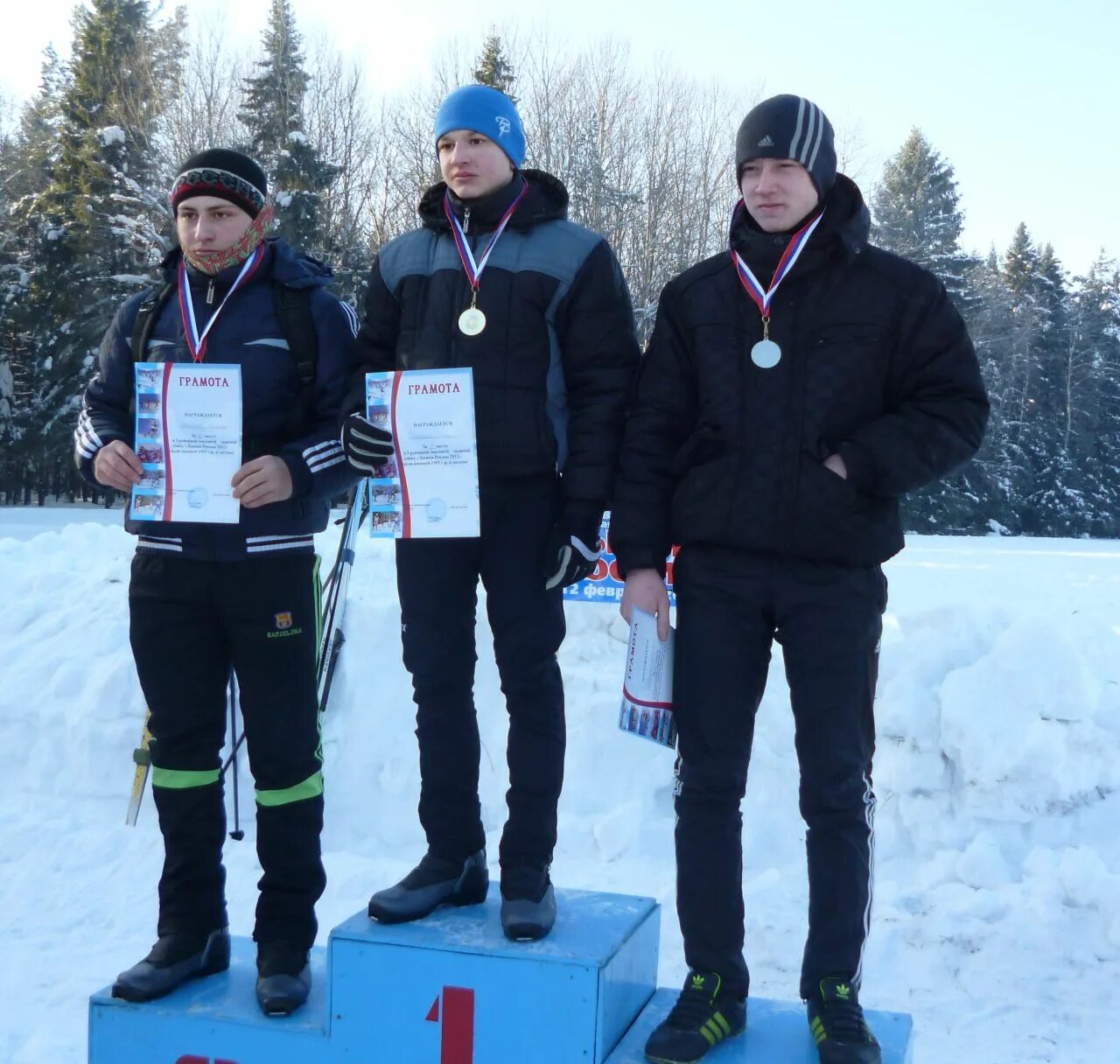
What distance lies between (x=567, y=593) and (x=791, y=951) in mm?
2509

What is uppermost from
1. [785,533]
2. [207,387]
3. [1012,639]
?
[207,387]

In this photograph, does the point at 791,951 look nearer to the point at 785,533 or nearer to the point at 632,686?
the point at 632,686

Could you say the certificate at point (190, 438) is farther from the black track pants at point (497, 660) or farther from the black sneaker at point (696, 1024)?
the black sneaker at point (696, 1024)

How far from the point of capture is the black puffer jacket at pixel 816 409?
8.29 ft

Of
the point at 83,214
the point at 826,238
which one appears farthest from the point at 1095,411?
the point at 826,238

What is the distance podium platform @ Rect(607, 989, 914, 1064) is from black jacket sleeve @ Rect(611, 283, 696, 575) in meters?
1.11

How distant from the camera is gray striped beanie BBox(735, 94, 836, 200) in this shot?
2580 mm

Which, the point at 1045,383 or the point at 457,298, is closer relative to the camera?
the point at 457,298

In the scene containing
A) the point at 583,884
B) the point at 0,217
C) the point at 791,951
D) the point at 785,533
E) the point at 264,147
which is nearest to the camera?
the point at 785,533

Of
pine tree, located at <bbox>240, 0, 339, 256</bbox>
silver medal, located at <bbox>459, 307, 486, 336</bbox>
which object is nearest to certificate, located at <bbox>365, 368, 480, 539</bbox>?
silver medal, located at <bbox>459, 307, 486, 336</bbox>

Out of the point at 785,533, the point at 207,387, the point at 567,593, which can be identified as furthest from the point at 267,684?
the point at 567,593

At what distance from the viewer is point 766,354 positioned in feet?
8.54

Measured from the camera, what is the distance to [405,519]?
2.73 meters

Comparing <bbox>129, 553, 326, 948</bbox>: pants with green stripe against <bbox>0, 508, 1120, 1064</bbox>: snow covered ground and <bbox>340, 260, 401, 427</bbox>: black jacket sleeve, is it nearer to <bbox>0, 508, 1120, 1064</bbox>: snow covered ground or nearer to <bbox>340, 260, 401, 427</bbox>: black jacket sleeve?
<bbox>340, 260, 401, 427</bbox>: black jacket sleeve
